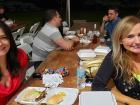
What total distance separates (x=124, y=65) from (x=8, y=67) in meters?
0.87

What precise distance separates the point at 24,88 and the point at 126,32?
84 centimetres

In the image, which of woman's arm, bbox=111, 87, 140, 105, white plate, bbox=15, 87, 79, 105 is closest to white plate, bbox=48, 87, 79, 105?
white plate, bbox=15, 87, 79, 105

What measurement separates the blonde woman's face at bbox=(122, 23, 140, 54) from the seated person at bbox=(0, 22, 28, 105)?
0.83m

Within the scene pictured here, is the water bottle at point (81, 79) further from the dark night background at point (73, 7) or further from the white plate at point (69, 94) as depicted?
the dark night background at point (73, 7)

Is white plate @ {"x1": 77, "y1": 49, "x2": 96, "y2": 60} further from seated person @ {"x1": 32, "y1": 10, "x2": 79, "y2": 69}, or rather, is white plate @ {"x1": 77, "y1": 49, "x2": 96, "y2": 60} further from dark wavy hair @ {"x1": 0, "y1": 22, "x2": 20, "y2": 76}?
dark wavy hair @ {"x1": 0, "y1": 22, "x2": 20, "y2": 76}

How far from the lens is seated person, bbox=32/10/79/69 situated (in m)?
3.60

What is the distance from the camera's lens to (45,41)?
3740mm

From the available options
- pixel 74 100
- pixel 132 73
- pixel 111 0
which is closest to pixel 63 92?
pixel 74 100

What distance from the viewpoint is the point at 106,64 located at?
1.93 meters

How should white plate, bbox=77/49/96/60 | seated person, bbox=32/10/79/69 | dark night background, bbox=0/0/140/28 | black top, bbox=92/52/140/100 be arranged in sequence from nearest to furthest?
1. black top, bbox=92/52/140/100
2. white plate, bbox=77/49/96/60
3. seated person, bbox=32/10/79/69
4. dark night background, bbox=0/0/140/28

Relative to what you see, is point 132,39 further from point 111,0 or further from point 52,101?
point 111,0

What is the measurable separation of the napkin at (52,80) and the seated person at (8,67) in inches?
7.2

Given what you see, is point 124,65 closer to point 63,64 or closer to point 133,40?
point 133,40

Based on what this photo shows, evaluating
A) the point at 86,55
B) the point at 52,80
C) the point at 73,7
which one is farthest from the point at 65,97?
the point at 73,7
